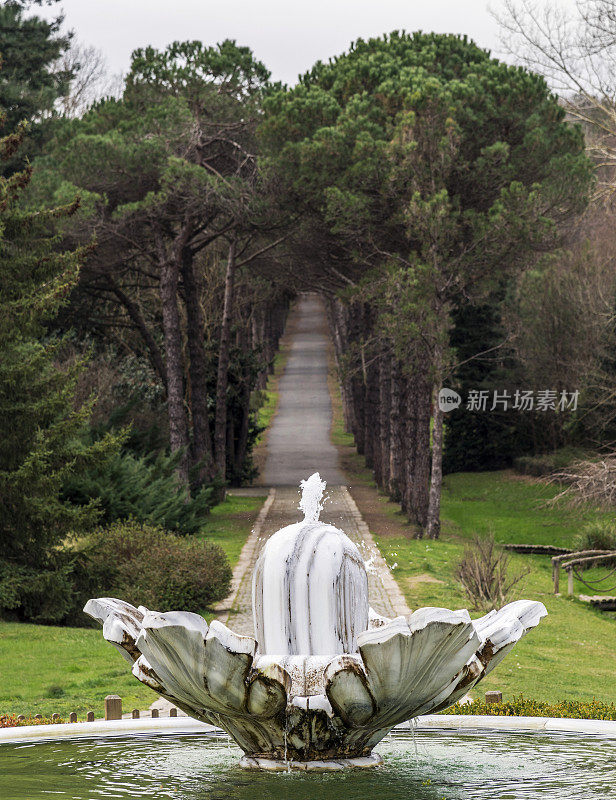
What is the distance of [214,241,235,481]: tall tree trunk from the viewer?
3303cm

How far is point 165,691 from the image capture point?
600cm

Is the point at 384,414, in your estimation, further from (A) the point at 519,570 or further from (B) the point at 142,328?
(A) the point at 519,570

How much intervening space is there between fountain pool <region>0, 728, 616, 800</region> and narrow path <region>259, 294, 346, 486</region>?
30.3m

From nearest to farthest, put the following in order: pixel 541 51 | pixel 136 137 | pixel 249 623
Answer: pixel 249 623, pixel 541 51, pixel 136 137

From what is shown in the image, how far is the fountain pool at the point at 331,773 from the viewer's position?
224 inches

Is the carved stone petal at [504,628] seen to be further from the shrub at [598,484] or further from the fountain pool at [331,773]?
the shrub at [598,484]

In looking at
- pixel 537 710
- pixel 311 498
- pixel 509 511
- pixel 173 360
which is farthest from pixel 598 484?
pixel 311 498

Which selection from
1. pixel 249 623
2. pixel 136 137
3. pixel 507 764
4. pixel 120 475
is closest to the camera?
pixel 507 764

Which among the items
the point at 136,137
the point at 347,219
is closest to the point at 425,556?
the point at 347,219

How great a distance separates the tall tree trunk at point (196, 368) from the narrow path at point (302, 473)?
2500 millimetres

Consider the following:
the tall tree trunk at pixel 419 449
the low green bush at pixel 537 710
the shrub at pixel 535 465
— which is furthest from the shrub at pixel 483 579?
the shrub at pixel 535 465

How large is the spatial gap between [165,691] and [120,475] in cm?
1542

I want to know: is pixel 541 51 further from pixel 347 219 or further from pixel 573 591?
pixel 573 591

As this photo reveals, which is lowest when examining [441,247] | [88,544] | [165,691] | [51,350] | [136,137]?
[88,544]
